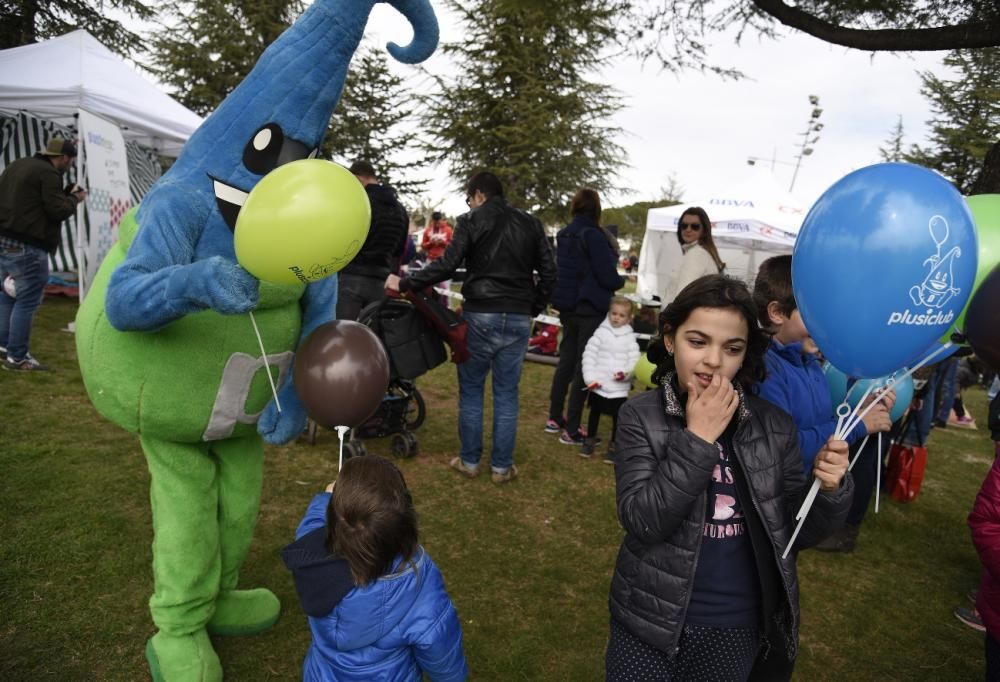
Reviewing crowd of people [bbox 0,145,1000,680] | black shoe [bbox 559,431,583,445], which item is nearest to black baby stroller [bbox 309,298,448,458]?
black shoe [bbox 559,431,583,445]

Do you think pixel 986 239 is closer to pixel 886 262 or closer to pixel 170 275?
pixel 886 262

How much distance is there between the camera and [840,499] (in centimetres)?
159

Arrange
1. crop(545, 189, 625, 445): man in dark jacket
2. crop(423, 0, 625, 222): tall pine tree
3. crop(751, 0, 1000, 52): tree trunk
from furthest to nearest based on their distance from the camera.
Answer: crop(423, 0, 625, 222): tall pine tree
crop(545, 189, 625, 445): man in dark jacket
crop(751, 0, 1000, 52): tree trunk

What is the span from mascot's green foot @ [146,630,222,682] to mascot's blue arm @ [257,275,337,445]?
70 centimetres

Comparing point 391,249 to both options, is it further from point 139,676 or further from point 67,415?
point 139,676

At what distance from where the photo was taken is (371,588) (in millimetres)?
1505

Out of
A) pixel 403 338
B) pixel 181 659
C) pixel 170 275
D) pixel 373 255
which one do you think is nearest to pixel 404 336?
pixel 403 338

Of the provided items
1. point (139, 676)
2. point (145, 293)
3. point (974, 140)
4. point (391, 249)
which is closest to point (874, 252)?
point (145, 293)

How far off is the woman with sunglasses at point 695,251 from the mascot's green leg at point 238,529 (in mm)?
3300

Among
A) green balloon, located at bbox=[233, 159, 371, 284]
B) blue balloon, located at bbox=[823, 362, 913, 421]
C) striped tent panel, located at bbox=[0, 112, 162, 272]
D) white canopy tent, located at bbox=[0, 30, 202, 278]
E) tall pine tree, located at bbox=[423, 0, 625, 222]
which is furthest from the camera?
tall pine tree, located at bbox=[423, 0, 625, 222]

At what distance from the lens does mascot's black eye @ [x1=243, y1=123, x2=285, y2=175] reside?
183 centimetres

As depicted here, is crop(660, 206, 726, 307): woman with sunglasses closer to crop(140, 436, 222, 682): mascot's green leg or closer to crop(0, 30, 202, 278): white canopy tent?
crop(140, 436, 222, 682): mascot's green leg

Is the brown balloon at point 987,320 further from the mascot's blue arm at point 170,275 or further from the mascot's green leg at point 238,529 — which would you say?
the mascot's green leg at point 238,529

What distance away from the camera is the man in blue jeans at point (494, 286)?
3.94 m
